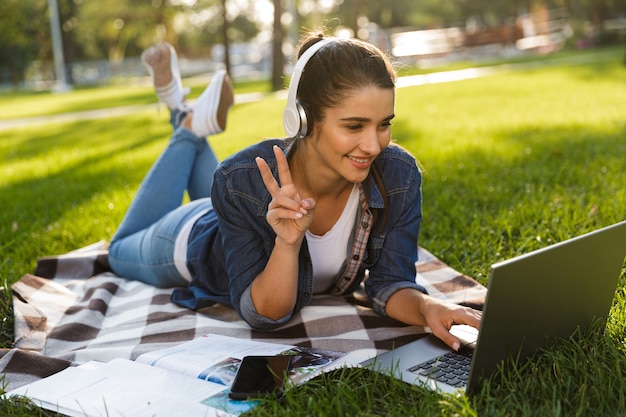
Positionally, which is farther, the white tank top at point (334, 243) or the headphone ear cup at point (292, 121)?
the white tank top at point (334, 243)

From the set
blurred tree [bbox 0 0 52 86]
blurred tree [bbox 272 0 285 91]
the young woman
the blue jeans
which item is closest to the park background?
blurred tree [bbox 272 0 285 91]

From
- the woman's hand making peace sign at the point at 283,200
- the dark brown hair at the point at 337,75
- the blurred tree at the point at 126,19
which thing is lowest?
the woman's hand making peace sign at the point at 283,200

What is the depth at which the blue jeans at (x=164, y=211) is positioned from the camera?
10.8 ft

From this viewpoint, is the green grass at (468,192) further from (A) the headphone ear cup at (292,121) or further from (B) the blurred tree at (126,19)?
(B) the blurred tree at (126,19)

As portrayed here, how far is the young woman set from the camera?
2344 millimetres

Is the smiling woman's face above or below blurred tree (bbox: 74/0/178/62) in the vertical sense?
below

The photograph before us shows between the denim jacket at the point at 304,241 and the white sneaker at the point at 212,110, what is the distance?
0.91 m

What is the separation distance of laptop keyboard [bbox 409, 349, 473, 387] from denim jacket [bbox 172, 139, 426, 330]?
1.47 ft

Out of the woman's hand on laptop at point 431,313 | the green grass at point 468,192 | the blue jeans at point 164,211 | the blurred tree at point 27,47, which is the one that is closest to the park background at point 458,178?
the green grass at point 468,192

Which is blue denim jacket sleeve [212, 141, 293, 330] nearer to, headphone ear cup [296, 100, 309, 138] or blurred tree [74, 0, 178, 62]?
headphone ear cup [296, 100, 309, 138]

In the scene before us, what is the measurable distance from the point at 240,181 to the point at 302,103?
0.44 metres

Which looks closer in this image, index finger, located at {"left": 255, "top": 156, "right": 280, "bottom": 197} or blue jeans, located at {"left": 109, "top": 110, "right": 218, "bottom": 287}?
index finger, located at {"left": 255, "top": 156, "right": 280, "bottom": 197}

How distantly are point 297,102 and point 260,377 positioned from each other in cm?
87

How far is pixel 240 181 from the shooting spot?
2.67m
